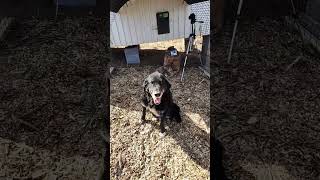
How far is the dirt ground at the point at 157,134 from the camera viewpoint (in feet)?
17.4

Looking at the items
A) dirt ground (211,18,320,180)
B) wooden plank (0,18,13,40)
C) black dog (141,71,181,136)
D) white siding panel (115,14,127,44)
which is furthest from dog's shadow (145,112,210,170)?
wooden plank (0,18,13,40)

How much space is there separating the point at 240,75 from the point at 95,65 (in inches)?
114

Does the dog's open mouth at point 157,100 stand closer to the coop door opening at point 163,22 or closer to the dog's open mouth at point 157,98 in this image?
the dog's open mouth at point 157,98

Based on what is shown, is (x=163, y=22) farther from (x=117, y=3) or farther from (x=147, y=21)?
(x=117, y=3)

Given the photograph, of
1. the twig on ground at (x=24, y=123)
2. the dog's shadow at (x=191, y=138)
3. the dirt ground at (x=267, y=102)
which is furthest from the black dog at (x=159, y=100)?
the twig on ground at (x=24, y=123)

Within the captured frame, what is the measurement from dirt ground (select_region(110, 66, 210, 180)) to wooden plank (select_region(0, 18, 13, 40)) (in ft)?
11.3

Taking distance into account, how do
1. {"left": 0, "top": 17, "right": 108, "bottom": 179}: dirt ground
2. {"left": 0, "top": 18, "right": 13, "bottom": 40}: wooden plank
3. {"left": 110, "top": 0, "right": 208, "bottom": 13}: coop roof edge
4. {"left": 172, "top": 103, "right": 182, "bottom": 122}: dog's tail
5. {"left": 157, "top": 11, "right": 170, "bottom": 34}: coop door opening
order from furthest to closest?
{"left": 0, "top": 18, "right": 13, "bottom": 40}: wooden plank → {"left": 157, "top": 11, "right": 170, "bottom": 34}: coop door opening → {"left": 110, "top": 0, "right": 208, "bottom": 13}: coop roof edge → {"left": 172, "top": 103, "right": 182, "bottom": 122}: dog's tail → {"left": 0, "top": 17, "right": 108, "bottom": 179}: dirt ground

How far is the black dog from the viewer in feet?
17.9

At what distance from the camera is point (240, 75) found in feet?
23.0

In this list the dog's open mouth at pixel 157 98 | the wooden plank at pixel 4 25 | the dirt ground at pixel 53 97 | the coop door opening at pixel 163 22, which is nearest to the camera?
the dog's open mouth at pixel 157 98

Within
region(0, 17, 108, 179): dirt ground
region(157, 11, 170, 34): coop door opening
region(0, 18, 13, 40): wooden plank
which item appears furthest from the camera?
region(0, 18, 13, 40): wooden plank

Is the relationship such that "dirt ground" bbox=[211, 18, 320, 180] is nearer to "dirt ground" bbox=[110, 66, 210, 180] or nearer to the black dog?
"dirt ground" bbox=[110, 66, 210, 180]

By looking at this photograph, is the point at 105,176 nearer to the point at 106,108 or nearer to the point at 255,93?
the point at 106,108

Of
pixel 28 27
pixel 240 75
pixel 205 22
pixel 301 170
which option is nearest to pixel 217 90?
pixel 240 75
